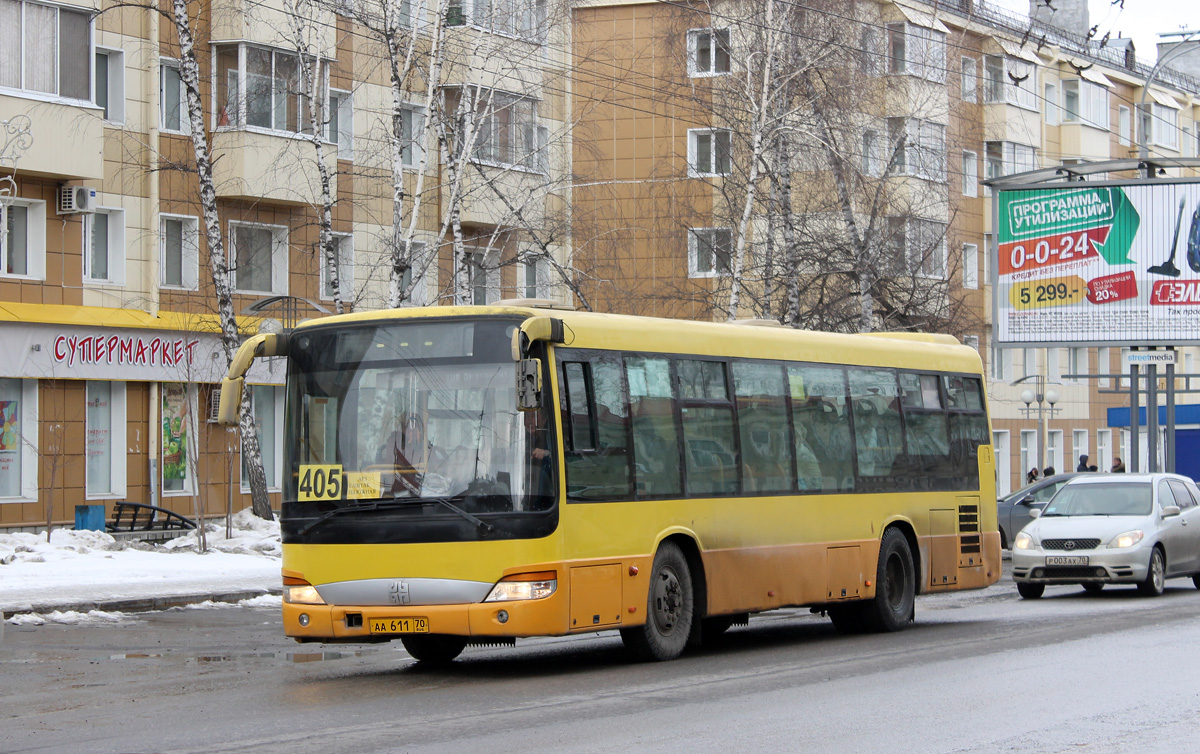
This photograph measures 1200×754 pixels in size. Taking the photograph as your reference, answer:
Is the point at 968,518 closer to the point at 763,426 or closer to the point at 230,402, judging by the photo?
the point at 763,426

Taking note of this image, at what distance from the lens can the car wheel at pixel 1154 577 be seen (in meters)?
20.5

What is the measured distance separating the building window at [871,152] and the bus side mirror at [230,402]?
23.6 metres

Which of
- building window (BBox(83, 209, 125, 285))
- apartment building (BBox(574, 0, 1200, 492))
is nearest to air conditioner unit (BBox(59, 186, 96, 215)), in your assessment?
building window (BBox(83, 209, 125, 285))

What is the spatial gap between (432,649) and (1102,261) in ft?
77.9

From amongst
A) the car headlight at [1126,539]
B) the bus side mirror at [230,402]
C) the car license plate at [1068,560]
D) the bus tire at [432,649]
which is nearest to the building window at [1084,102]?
the car headlight at [1126,539]

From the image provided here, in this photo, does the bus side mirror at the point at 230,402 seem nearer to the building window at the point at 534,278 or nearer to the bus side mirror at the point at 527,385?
the bus side mirror at the point at 527,385

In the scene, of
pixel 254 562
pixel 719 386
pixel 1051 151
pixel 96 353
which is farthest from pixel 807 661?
pixel 1051 151

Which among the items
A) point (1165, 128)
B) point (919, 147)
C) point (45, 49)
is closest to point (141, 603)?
point (45, 49)

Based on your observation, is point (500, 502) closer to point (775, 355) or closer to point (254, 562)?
point (775, 355)

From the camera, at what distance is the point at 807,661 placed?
43.8ft

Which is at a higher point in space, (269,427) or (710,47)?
(710,47)

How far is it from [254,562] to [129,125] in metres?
10.3

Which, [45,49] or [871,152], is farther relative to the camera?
[871,152]

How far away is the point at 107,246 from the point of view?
97.9 feet
